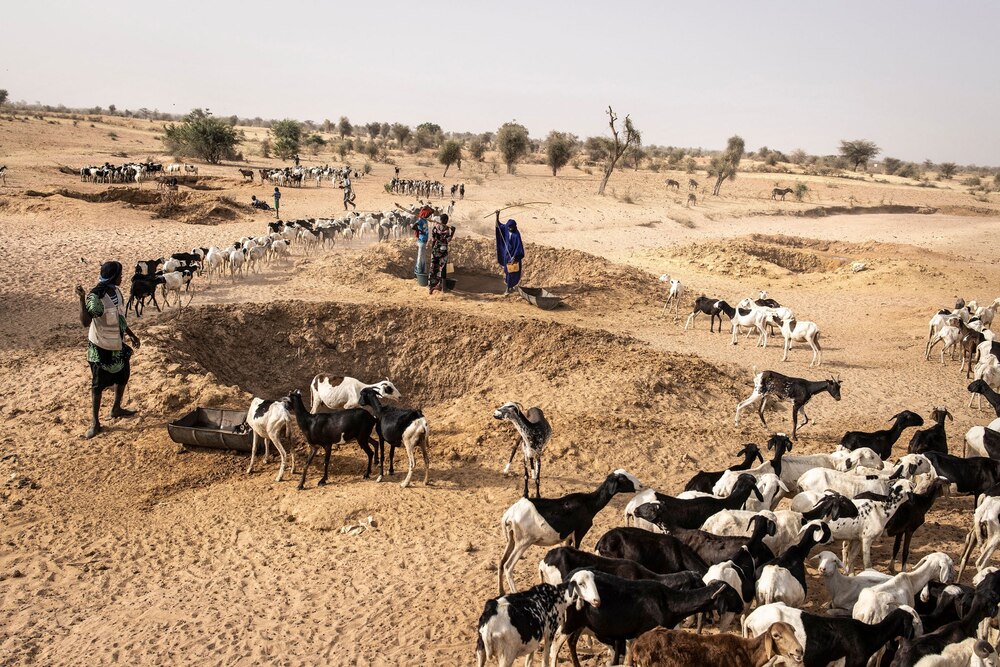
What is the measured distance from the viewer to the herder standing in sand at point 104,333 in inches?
384

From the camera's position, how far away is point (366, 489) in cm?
872

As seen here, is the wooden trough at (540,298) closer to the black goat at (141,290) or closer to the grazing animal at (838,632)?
the black goat at (141,290)

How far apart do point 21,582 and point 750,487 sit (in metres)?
7.44

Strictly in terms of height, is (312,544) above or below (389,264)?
below

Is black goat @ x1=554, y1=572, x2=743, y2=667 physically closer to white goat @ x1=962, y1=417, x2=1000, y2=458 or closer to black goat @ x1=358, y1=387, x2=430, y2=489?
black goat @ x1=358, y1=387, x2=430, y2=489

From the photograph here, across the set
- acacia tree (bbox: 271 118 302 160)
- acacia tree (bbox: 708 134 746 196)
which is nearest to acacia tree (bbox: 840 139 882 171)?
acacia tree (bbox: 708 134 746 196)

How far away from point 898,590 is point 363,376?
999 centimetres

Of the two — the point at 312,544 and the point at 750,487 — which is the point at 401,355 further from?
the point at 750,487

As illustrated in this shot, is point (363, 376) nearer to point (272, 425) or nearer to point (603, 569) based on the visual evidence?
point (272, 425)

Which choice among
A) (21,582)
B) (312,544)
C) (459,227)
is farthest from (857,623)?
(459,227)

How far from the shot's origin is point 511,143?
49875mm

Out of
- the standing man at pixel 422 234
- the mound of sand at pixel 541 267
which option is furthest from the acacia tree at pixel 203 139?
the standing man at pixel 422 234

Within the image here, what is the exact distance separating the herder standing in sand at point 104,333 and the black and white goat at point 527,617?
733 cm

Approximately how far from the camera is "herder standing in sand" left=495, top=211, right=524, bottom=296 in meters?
17.7
